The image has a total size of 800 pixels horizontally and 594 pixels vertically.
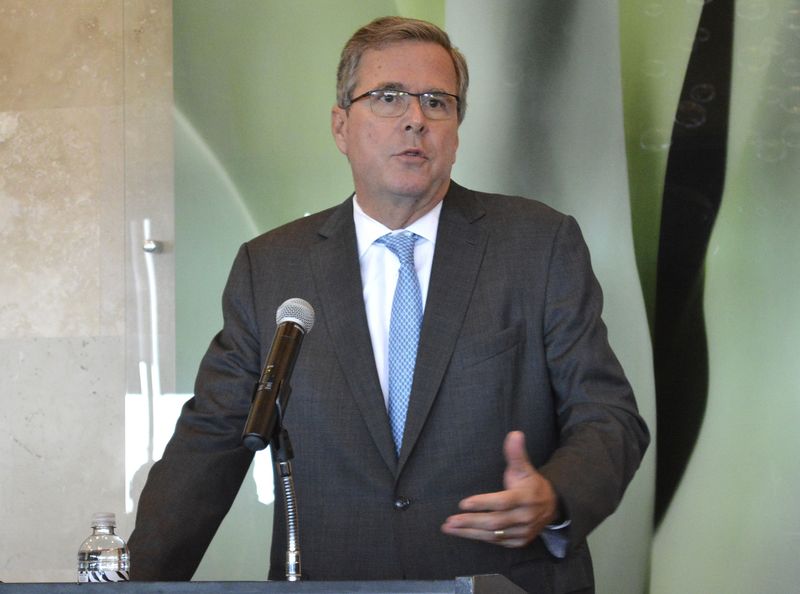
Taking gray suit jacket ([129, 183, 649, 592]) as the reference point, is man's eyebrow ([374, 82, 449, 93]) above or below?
above

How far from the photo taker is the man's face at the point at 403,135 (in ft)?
8.29

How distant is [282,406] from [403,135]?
106 cm

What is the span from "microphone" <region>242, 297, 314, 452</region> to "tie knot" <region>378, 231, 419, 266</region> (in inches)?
32.7

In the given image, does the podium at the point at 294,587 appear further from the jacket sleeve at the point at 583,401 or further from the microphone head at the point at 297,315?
the jacket sleeve at the point at 583,401

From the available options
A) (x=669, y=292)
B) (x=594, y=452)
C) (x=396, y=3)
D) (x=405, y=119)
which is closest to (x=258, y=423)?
(x=594, y=452)

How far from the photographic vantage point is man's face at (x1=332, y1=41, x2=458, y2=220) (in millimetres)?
2525

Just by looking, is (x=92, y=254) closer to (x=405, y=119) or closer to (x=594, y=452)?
(x=405, y=119)

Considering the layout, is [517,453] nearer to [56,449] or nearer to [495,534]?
[495,534]

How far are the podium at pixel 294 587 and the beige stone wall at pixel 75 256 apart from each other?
231 centimetres

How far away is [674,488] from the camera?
344 centimetres

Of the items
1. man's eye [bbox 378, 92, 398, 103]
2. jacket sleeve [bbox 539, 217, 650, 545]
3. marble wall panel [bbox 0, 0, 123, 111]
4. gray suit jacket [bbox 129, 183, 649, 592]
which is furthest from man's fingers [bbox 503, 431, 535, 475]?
marble wall panel [bbox 0, 0, 123, 111]

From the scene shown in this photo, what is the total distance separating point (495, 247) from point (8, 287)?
207 centimetres

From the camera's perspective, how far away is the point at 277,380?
1589mm

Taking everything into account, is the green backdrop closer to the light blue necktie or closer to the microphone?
the light blue necktie
